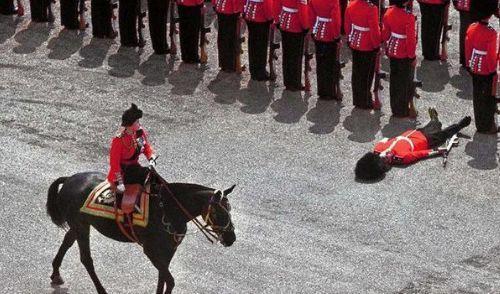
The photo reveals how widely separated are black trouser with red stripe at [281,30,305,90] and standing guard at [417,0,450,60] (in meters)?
2.05

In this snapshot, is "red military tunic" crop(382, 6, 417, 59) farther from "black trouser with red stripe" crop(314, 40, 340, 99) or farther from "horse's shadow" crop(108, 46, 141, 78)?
"horse's shadow" crop(108, 46, 141, 78)

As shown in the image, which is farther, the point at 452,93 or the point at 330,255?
the point at 452,93

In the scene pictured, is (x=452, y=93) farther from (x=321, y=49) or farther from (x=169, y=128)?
(x=169, y=128)

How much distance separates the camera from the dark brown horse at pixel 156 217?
13656 mm

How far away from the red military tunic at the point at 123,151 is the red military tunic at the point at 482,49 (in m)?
5.50

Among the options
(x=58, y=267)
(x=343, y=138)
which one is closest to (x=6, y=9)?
(x=343, y=138)

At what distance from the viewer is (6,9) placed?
2272 cm

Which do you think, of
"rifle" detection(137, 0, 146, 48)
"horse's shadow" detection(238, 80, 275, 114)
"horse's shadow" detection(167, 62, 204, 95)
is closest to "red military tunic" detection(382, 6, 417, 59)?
"horse's shadow" detection(238, 80, 275, 114)

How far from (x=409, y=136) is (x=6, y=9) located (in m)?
7.77

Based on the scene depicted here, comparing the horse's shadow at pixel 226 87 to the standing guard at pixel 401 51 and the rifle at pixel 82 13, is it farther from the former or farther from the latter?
the rifle at pixel 82 13

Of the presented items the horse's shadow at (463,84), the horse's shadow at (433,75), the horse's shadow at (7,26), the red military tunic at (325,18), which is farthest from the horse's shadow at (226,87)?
the horse's shadow at (7,26)

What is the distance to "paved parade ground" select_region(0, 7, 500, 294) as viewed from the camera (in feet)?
49.4

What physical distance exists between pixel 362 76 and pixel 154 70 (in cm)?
323

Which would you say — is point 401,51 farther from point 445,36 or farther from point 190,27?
point 190,27
